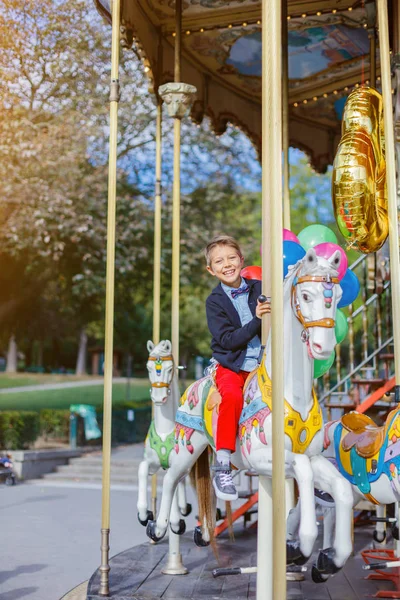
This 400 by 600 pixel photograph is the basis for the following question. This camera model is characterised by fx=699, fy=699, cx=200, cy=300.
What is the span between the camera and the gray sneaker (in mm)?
A: 3697

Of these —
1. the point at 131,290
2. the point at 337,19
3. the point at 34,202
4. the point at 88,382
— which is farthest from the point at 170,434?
the point at 88,382

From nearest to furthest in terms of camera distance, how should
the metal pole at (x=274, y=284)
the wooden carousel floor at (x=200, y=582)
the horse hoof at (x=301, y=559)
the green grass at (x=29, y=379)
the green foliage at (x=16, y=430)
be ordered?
the metal pole at (x=274, y=284) < the horse hoof at (x=301, y=559) < the wooden carousel floor at (x=200, y=582) < the green foliage at (x=16, y=430) < the green grass at (x=29, y=379)

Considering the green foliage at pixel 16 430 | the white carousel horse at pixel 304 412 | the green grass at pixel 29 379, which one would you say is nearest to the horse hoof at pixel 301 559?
the white carousel horse at pixel 304 412

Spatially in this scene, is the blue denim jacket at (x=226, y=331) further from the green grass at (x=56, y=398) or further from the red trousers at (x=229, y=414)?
the green grass at (x=56, y=398)

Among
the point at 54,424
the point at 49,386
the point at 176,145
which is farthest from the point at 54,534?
the point at 49,386

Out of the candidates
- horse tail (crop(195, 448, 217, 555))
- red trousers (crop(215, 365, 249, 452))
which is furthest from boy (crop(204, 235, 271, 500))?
horse tail (crop(195, 448, 217, 555))

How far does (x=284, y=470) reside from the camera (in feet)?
10.5

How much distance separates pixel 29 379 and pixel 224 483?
23.4m

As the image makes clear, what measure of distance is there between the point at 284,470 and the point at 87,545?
193 inches

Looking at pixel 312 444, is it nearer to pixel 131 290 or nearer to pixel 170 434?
pixel 170 434

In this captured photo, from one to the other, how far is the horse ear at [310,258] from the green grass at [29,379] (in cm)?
2184

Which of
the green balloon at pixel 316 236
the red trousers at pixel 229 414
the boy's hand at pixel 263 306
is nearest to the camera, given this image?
the boy's hand at pixel 263 306

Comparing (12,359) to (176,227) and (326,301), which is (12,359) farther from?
(326,301)

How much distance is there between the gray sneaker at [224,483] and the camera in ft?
12.1
